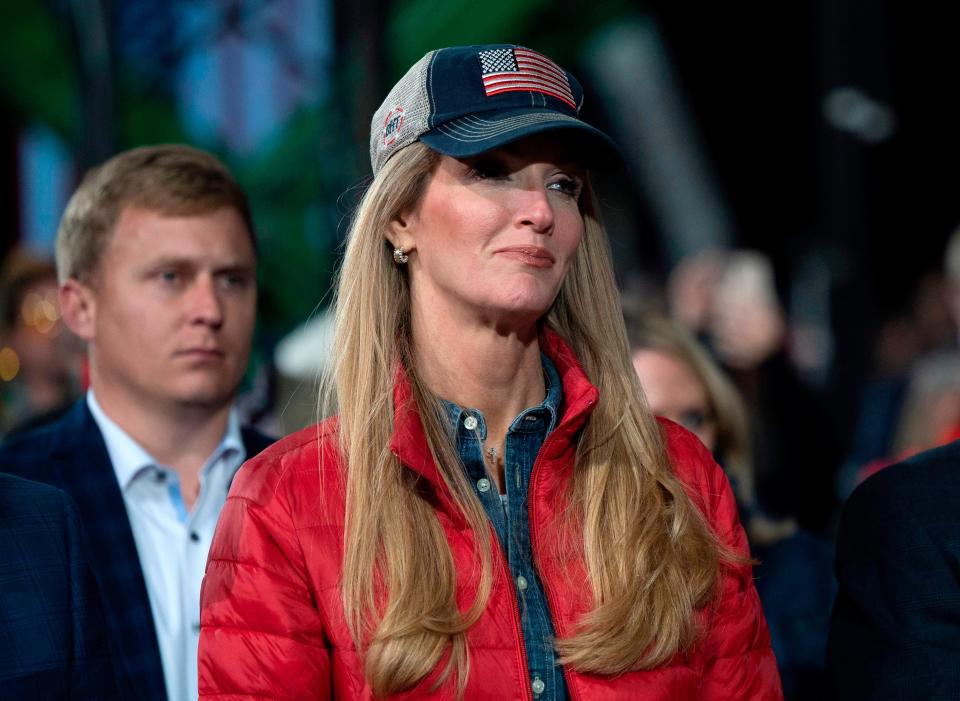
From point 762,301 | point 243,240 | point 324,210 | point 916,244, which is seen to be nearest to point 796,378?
point 762,301

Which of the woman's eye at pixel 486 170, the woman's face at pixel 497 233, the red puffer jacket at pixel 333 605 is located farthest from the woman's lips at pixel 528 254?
the red puffer jacket at pixel 333 605

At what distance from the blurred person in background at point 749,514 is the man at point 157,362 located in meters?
0.99

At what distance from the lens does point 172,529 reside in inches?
118

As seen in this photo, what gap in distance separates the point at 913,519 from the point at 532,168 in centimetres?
87

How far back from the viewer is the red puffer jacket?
2.07 m

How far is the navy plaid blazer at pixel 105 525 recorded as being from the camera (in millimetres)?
2688

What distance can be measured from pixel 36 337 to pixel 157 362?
7.43ft

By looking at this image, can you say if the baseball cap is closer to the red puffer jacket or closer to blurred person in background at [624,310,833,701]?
the red puffer jacket

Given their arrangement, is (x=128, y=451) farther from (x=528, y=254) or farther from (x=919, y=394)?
(x=919, y=394)

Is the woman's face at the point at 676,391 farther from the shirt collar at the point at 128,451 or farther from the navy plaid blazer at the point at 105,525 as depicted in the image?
the navy plaid blazer at the point at 105,525

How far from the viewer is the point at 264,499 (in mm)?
2164

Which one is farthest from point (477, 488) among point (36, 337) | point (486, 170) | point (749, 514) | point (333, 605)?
point (36, 337)

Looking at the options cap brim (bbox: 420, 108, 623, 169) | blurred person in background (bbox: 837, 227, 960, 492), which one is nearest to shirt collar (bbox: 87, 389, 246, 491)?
cap brim (bbox: 420, 108, 623, 169)

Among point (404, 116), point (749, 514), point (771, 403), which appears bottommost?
point (771, 403)
